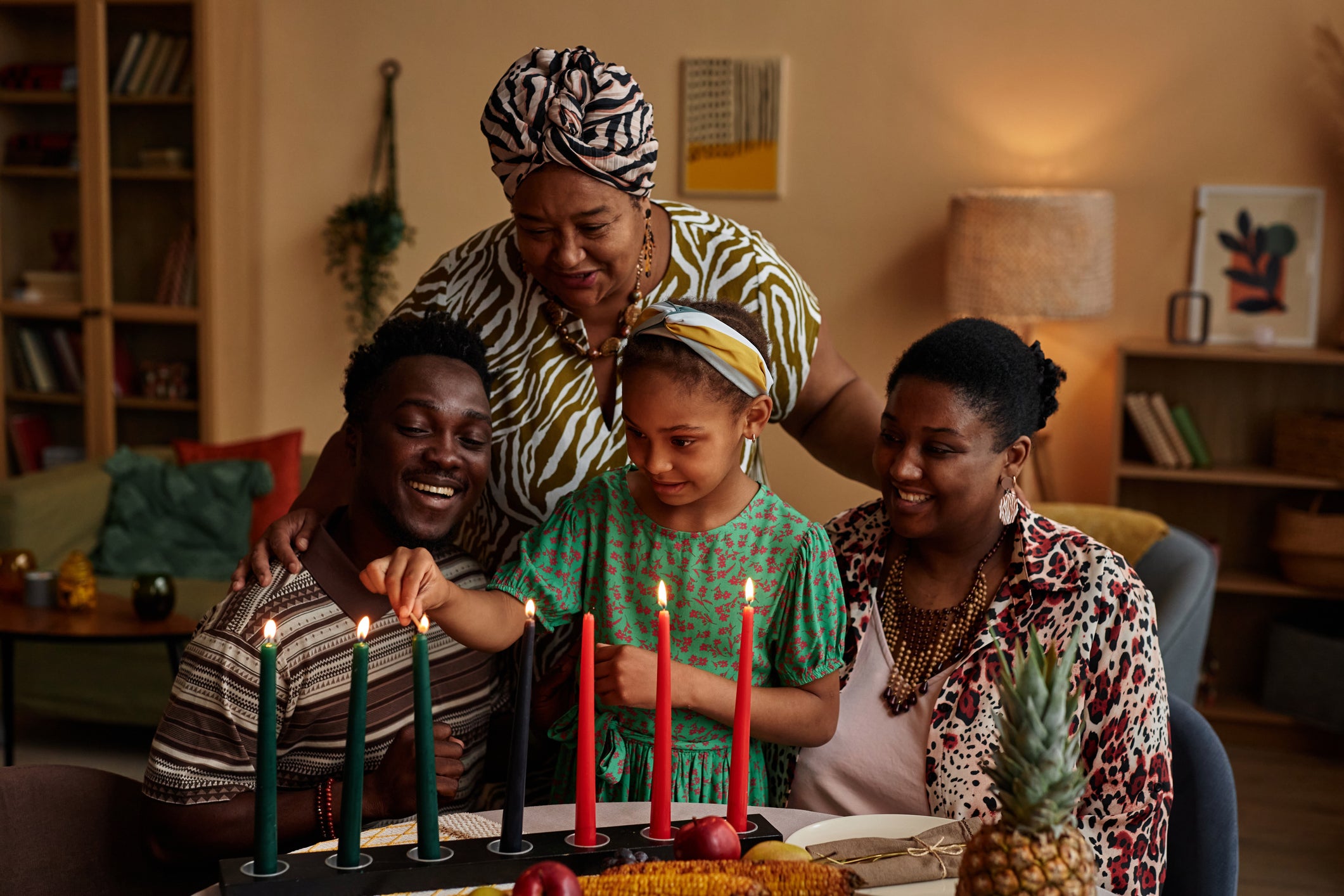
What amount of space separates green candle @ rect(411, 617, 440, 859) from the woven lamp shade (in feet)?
11.6

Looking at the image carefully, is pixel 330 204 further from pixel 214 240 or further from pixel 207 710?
pixel 207 710

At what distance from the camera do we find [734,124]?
193 inches

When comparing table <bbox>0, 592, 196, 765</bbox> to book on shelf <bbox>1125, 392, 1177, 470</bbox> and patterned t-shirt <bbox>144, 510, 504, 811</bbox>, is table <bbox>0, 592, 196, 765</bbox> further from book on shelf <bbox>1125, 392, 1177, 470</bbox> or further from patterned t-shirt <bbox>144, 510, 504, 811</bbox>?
book on shelf <bbox>1125, 392, 1177, 470</bbox>

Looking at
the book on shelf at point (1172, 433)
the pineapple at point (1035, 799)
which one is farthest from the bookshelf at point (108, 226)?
the pineapple at point (1035, 799)

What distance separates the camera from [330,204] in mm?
5324

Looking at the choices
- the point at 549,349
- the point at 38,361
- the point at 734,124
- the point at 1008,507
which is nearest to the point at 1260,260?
the point at 734,124

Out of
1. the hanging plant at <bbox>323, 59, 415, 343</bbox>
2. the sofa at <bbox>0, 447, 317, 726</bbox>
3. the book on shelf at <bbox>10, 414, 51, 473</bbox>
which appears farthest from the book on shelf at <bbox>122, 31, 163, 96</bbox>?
the sofa at <bbox>0, 447, 317, 726</bbox>

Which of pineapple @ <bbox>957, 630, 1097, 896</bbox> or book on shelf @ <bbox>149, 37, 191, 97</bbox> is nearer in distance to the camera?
pineapple @ <bbox>957, 630, 1097, 896</bbox>

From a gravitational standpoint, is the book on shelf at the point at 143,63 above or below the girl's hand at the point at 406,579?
above

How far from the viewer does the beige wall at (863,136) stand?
462cm

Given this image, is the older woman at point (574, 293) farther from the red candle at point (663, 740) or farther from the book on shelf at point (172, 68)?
the book on shelf at point (172, 68)

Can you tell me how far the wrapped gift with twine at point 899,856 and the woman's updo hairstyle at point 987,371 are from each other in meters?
0.59

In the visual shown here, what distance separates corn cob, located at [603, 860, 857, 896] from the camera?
1.14m

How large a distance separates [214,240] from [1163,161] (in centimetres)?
386
